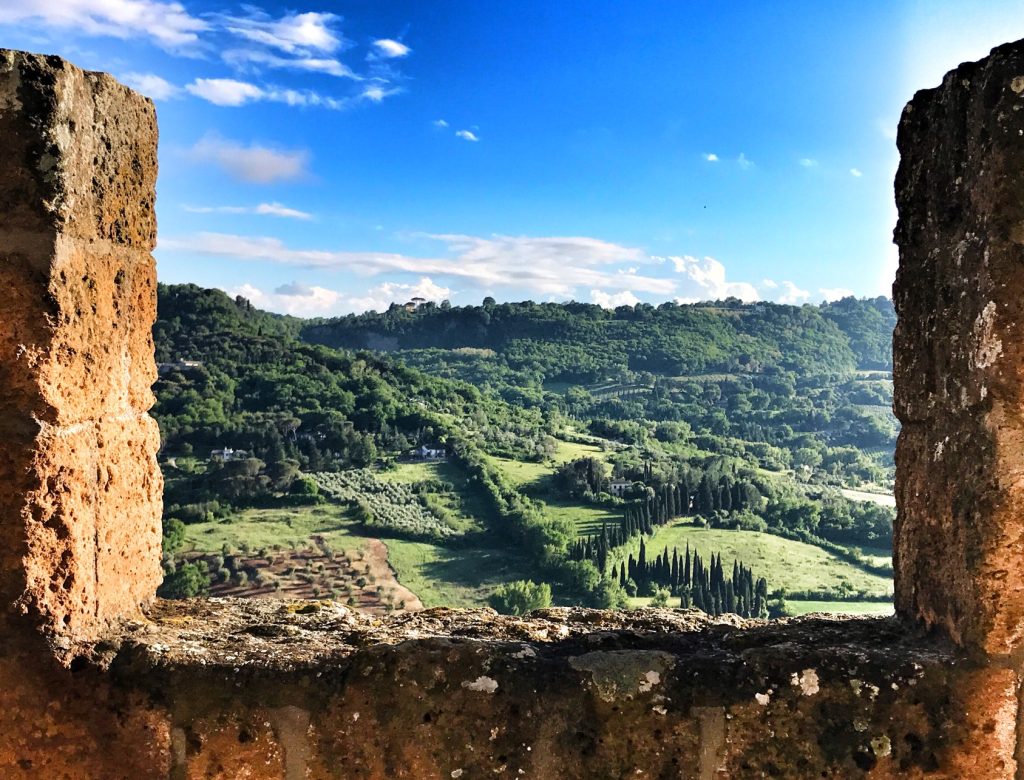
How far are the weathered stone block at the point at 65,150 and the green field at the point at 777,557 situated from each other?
165 feet

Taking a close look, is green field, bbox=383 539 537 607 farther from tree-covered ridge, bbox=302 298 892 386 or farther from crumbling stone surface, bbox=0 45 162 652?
tree-covered ridge, bbox=302 298 892 386

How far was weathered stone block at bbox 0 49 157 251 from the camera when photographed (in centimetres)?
209

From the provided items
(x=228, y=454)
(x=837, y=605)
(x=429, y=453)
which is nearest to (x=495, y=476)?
(x=429, y=453)

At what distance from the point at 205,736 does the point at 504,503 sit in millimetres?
60791

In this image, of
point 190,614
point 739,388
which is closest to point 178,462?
point 190,614

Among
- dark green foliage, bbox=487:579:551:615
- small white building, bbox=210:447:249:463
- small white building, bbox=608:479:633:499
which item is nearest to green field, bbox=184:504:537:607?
dark green foliage, bbox=487:579:551:615

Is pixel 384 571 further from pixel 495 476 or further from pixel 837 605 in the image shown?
pixel 837 605

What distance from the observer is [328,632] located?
2438 millimetres

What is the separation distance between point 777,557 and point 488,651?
5798 centimetres

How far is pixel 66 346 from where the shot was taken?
7.01ft

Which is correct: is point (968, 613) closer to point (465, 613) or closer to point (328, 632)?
point (465, 613)

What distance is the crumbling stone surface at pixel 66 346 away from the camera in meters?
2.07

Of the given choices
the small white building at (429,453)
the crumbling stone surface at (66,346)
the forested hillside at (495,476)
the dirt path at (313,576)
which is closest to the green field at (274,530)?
the forested hillside at (495,476)

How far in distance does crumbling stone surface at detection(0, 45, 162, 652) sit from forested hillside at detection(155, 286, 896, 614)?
3759 cm
